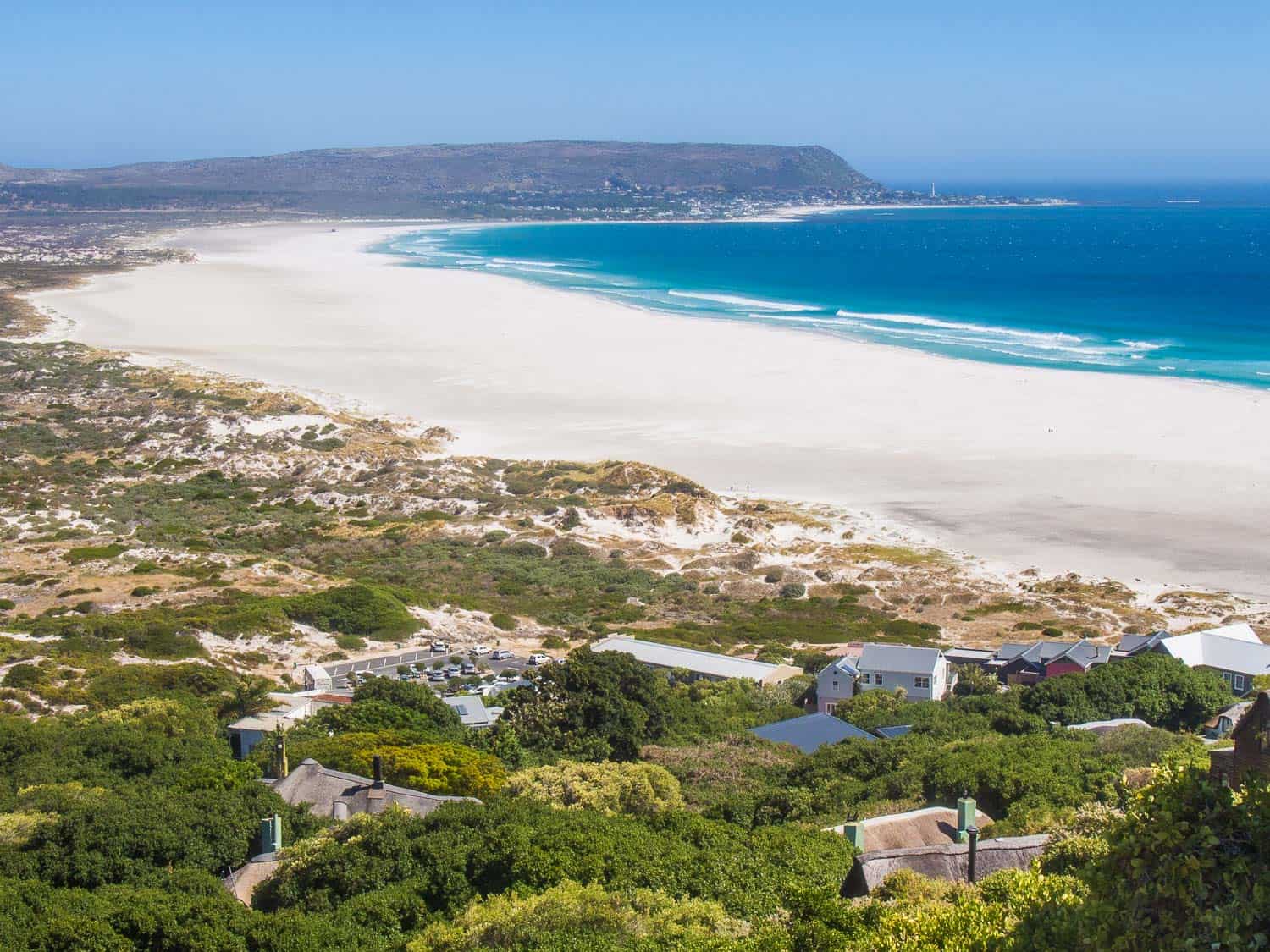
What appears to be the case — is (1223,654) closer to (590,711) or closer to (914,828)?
(590,711)

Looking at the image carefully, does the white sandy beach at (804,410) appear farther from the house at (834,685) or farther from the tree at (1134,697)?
the house at (834,685)

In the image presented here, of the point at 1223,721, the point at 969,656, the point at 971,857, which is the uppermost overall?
the point at 971,857

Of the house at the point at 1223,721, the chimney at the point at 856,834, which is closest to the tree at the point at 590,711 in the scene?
the chimney at the point at 856,834

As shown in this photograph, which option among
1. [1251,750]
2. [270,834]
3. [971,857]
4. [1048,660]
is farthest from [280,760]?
[1048,660]

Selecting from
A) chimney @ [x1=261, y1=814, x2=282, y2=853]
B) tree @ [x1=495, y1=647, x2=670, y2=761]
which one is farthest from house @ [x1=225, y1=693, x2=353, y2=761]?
chimney @ [x1=261, y1=814, x2=282, y2=853]

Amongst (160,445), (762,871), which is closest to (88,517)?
(160,445)

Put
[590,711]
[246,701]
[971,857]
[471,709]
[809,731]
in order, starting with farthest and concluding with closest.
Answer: [471,709] → [246,701] → [809,731] → [590,711] → [971,857]

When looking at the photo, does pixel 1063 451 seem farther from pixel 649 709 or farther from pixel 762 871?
pixel 762 871
